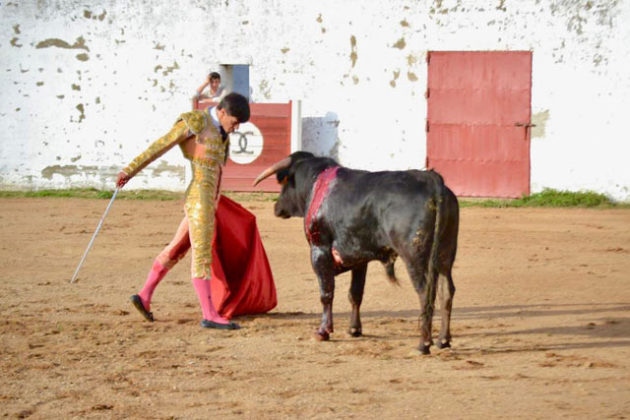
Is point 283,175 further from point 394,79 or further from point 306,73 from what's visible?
point 306,73

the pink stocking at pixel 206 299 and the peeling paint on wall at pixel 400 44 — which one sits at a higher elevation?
the peeling paint on wall at pixel 400 44

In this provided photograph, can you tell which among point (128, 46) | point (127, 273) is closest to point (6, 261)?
point (127, 273)

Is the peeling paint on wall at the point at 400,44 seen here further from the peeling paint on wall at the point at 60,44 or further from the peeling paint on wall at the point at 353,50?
the peeling paint on wall at the point at 60,44

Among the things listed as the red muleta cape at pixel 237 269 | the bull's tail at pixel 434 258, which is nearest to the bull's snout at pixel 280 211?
the red muleta cape at pixel 237 269

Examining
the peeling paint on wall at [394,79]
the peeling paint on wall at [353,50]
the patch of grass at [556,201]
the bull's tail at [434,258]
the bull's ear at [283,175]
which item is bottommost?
the patch of grass at [556,201]

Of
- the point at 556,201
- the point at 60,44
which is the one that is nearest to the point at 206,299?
the point at 556,201

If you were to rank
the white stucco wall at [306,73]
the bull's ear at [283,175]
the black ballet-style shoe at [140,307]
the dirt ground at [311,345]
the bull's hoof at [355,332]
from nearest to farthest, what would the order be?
the dirt ground at [311,345] < the bull's hoof at [355,332] < the black ballet-style shoe at [140,307] < the bull's ear at [283,175] < the white stucco wall at [306,73]

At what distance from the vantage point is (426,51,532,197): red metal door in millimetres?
12383

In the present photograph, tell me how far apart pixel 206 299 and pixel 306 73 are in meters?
7.67

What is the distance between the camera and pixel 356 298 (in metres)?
5.38

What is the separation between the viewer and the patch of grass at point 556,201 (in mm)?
12078

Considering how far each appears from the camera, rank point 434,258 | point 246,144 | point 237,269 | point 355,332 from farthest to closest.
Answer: point 246,144
point 237,269
point 355,332
point 434,258

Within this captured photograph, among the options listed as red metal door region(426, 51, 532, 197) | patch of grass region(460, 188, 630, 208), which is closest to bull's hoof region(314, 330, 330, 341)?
patch of grass region(460, 188, 630, 208)

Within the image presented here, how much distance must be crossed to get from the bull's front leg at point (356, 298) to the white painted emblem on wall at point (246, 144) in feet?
25.1
